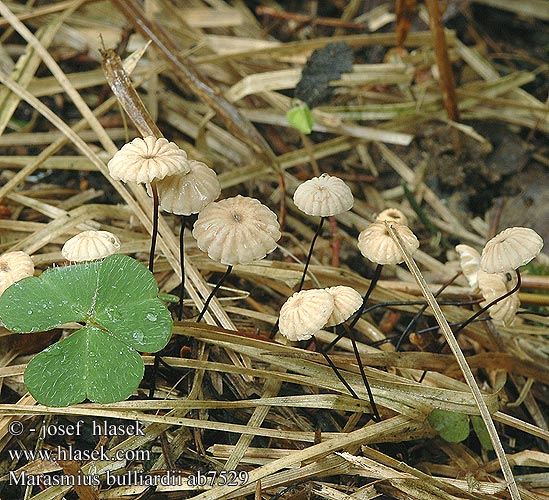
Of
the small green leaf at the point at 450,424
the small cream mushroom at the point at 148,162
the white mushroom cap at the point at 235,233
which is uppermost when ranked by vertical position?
the small cream mushroom at the point at 148,162

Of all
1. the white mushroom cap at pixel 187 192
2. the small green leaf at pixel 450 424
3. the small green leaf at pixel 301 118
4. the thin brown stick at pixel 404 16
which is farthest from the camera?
the thin brown stick at pixel 404 16

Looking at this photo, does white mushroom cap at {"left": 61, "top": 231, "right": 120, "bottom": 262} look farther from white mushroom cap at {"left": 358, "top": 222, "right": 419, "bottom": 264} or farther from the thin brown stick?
the thin brown stick

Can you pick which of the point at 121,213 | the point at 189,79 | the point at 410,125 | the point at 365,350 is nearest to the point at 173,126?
the point at 189,79

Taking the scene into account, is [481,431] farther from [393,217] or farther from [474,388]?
[393,217]

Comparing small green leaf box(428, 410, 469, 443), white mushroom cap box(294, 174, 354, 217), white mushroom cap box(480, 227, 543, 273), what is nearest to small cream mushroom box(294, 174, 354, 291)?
white mushroom cap box(294, 174, 354, 217)

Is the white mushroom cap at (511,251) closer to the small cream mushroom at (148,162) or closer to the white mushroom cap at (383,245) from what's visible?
the white mushroom cap at (383,245)

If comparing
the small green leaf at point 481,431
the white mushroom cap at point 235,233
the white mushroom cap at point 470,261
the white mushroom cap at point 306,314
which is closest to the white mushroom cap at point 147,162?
the white mushroom cap at point 235,233

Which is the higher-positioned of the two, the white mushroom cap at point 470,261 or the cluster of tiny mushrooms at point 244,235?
the cluster of tiny mushrooms at point 244,235
